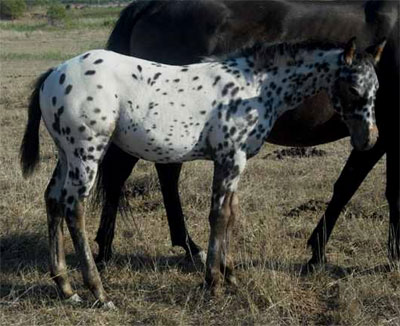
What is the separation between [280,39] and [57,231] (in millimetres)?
2172

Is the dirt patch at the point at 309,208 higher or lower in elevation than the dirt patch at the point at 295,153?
higher

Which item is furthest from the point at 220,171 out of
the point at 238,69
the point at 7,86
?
the point at 7,86

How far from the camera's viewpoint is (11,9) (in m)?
56.6

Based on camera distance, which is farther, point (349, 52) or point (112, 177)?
point (112, 177)

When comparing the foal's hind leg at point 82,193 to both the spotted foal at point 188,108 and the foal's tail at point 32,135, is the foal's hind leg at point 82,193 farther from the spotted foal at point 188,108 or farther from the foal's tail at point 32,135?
the foal's tail at point 32,135

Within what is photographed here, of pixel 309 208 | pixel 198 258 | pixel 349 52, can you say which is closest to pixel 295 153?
pixel 309 208

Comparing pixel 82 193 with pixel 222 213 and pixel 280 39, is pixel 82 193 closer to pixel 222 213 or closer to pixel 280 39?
→ pixel 222 213

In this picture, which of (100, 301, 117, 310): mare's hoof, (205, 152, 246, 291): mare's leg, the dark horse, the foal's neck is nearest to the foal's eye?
the foal's neck

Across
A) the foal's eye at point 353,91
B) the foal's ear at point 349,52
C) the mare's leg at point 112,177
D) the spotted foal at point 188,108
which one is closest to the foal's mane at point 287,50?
the spotted foal at point 188,108

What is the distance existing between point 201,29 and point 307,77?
1251 millimetres

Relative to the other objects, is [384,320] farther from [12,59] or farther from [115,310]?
[12,59]

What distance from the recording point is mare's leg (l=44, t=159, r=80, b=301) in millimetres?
4262

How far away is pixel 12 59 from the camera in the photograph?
2270 cm

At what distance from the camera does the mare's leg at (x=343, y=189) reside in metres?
4.94
